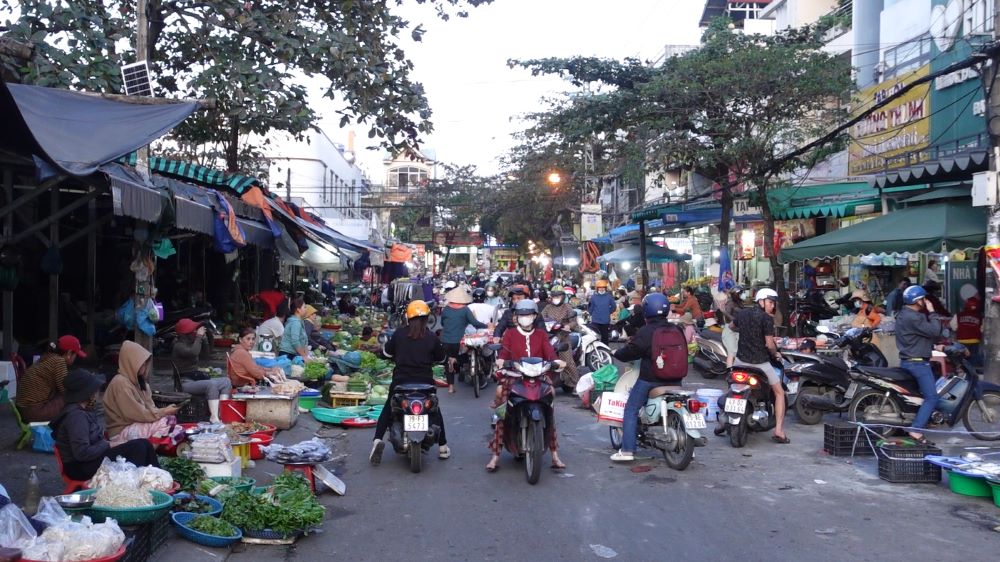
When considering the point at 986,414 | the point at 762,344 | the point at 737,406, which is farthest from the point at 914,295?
the point at 737,406

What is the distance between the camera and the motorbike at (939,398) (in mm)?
9688

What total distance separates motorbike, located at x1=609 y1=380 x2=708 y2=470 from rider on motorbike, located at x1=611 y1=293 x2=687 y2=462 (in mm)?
102

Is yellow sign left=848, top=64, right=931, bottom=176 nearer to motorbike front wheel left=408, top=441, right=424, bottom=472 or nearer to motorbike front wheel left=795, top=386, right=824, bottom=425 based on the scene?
motorbike front wheel left=795, top=386, right=824, bottom=425

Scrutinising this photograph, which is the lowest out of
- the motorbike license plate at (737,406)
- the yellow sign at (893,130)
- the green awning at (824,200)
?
the motorbike license plate at (737,406)

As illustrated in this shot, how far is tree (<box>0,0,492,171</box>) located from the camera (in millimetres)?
11797

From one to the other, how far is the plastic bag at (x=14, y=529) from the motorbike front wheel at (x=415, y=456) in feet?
13.3

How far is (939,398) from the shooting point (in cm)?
955

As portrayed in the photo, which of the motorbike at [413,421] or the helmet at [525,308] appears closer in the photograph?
the motorbike at [413,421]

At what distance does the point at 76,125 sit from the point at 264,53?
659 cm

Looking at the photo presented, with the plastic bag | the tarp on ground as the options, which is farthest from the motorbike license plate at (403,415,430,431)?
the plastic bag

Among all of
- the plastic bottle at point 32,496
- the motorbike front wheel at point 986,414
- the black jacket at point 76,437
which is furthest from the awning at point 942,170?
the plastic bottle at point 32,496

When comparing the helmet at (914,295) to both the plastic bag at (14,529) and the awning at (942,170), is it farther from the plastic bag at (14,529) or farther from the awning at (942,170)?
the plastic bag at (14,529)

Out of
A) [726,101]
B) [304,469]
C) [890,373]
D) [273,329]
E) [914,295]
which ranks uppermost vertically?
[726,101]

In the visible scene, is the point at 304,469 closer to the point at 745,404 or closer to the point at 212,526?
the point at 212,526
